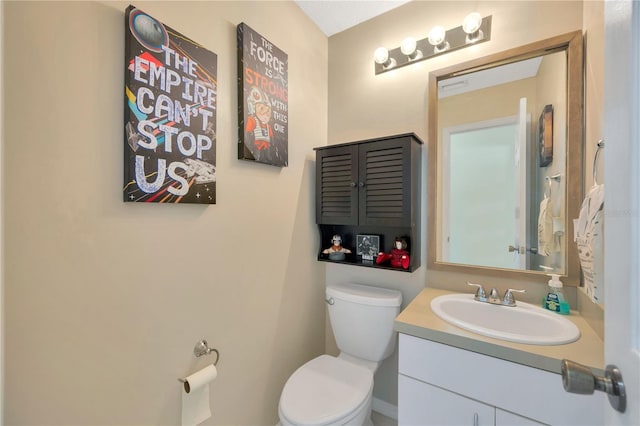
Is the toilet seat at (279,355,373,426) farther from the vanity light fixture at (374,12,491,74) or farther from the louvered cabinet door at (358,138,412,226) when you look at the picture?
the vanity light fixture at (374,12,491,74)

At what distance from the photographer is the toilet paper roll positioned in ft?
3.41

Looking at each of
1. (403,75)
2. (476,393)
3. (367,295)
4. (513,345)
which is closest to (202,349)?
(367,295)

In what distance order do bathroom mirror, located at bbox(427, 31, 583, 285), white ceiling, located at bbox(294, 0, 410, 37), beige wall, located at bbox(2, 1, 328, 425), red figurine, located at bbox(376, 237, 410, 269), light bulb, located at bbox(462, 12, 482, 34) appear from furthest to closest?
white ceiling, located at bbox(294, 0, 410, 37), red figurine, located at bbox(376, 237, 410, 269), light bulb, located at bbox(462, 12, 482, 34), bathroom mirror, located at bbox(427, 31, 583, 285), beige wall, located at bbox(2, 1, 328, 425)

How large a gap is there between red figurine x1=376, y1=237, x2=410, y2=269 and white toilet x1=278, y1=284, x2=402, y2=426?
179 millimetres

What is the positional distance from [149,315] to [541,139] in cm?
186

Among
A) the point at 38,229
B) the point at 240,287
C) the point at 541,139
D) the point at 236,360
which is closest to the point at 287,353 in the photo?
the point at 236,360

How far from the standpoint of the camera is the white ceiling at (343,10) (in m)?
1.59

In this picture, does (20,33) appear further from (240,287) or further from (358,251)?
(358,251)

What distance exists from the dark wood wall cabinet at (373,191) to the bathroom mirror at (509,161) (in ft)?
0.52

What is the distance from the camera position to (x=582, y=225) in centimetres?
88

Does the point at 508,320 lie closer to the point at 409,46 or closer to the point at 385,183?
the point at 385,183

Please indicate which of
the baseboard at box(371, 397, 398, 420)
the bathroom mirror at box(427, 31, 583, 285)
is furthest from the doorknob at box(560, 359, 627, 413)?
the baseboard at box(371, 397, 398, 420)

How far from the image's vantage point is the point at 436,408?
101cm

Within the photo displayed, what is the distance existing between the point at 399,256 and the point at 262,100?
1120 millimetres
